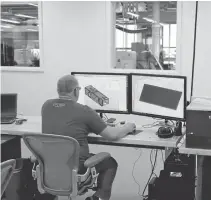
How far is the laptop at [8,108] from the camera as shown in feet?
11.9

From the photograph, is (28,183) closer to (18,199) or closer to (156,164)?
(18,199)

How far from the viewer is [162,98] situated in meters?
3.18

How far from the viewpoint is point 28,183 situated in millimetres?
3400

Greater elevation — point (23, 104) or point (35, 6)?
point (35, 6)

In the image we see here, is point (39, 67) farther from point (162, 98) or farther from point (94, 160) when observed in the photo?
point (94, 160)

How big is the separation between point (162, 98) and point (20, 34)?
125 inches

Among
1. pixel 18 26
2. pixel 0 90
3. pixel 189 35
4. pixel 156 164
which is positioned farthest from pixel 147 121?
pixel 18 26

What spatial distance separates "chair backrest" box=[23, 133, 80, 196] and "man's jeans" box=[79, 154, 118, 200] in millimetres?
294

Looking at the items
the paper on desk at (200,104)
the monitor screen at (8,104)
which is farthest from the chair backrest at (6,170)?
the monitor screen at (8,104)

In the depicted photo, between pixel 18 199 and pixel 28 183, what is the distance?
15 centimetres

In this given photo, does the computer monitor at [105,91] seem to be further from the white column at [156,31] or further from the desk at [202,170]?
the white column at [156,31]

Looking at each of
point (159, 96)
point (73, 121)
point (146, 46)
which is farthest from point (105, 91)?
point (146, 46)

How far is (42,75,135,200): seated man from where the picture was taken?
9.28 feet

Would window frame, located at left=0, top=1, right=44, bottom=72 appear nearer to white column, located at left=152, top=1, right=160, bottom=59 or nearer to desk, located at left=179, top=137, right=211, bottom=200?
white column, located at left=152, top=1, right=160, bottom=59
